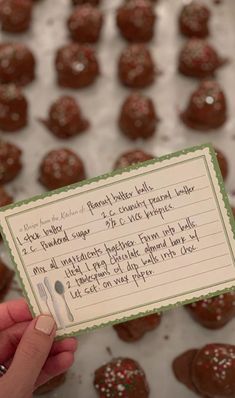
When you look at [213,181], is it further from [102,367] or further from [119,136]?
[119,136]

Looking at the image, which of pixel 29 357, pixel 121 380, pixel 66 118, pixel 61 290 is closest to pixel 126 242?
pixel 61 290

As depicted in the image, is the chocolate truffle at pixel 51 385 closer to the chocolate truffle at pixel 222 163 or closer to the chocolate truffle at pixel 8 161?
the chocolate truffle at pixel 8 161

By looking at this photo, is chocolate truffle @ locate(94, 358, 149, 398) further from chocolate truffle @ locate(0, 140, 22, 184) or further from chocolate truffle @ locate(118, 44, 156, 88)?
chocolate truffle @ locate(118, 44, 156, 88)

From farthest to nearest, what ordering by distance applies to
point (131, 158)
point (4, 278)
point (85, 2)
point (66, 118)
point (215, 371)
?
point (85, 2), point (66, 118), point (131, 158), point (4, 278), point (215, 371)

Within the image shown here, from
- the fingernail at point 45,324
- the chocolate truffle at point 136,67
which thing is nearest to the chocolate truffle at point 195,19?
the chocolate truffle at point 136,67

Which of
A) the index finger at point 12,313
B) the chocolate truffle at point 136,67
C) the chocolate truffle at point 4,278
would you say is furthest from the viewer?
the chocolate truffle at point 136,67

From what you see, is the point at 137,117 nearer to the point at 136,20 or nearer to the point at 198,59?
the point at 198,59

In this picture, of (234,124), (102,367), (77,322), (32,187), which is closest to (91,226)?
(77,322)
